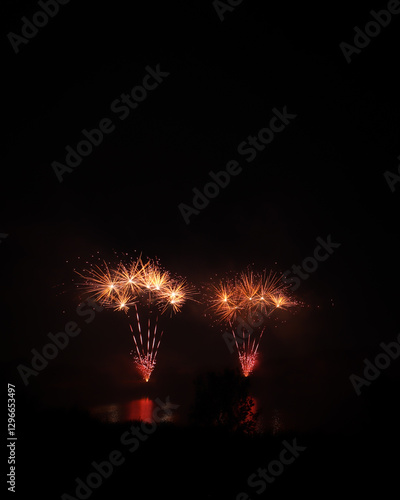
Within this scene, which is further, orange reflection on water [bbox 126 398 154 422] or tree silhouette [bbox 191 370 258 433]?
orange reflection on water [bbox 126 398 154 422]

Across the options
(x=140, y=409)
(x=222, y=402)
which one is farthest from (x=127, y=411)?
(x=222, y=402)

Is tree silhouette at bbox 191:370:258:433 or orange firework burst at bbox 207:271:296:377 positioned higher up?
orange firework burst at bbox 207:271:296:377

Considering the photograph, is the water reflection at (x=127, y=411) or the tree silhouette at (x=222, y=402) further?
the water reflection at (x=127, y=411)

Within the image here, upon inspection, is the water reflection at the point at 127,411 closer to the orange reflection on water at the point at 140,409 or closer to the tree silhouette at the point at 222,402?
the orange reflection on water at the point at 140,409

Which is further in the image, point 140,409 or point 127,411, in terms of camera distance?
point 140,409

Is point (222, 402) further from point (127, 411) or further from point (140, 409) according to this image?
point (140, 409)

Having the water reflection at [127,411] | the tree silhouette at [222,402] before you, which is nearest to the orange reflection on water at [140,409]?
the water reflection at [127,411]

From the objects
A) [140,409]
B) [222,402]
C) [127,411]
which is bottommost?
[222,402]

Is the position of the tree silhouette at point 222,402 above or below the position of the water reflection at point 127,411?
below

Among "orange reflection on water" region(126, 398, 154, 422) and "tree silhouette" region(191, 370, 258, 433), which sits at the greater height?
"orange reflection on water" region(126, 398, 154, 422)

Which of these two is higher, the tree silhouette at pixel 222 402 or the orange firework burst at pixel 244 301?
the orange firework burst at pixel 244 301

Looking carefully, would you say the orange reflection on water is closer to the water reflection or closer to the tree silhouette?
the water reflection

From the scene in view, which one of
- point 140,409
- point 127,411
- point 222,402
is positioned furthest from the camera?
point 140,409

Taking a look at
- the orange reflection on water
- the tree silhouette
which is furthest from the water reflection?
the tree silhouette
